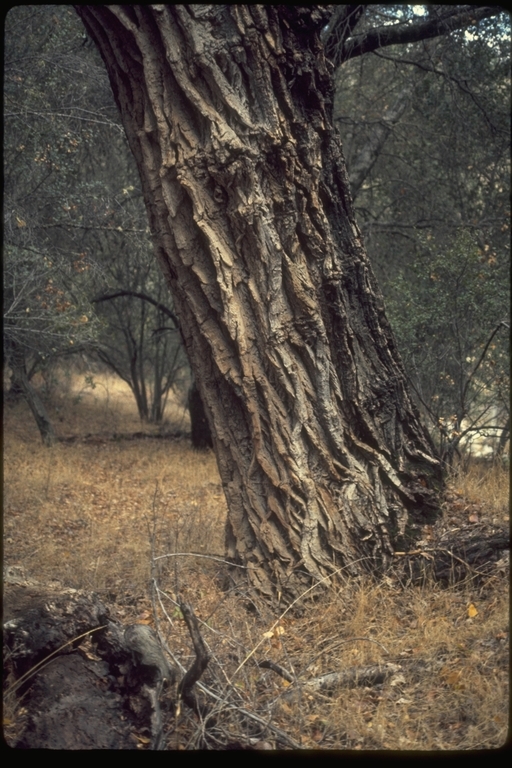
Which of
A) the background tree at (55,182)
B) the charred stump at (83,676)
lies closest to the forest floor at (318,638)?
the charred stump at (83,676)

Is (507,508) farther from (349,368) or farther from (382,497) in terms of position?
(349,368)

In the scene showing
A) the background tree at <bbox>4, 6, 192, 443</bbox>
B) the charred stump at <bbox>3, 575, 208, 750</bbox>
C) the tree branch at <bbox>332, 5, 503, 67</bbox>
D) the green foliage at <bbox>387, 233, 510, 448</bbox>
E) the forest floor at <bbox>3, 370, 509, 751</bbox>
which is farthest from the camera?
the green foliage at <bbox>387, 233, 510, 448</bbox>

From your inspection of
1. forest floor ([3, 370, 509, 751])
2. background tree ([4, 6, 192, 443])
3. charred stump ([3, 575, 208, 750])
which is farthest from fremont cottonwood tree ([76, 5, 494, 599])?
background tree ([4, 6, 192, 443])

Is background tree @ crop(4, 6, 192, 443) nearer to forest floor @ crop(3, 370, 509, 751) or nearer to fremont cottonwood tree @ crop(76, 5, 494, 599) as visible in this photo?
forest floor @ crop(3, 370, 509, 751)

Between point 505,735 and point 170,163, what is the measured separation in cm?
313

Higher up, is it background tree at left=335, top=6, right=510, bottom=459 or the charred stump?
background tree at left=335, top=6, right=510, bottom=459

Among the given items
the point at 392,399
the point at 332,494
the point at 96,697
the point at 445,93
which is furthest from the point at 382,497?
the point at 445,93

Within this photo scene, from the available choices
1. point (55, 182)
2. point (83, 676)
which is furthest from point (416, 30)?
point (83, 676)

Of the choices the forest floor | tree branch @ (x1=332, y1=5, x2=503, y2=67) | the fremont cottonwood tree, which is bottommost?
the forest floor

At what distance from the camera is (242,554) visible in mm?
4410

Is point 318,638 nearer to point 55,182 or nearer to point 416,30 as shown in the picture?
point 416,30

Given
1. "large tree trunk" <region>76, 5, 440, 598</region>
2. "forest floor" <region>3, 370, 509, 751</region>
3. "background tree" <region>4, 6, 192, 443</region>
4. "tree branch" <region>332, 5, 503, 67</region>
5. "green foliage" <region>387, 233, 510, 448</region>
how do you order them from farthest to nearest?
"green foliage" <region>387, 233, 510, 448</region> < "background tree" <region>4, 6, 192, 443</region> < "tree branch" <region>332, 5, 503, 67</region> < "large tree trunk" <region>76, 5, 440, 598</region> < "forest floor" <region>3, 370, 509, 751</region>

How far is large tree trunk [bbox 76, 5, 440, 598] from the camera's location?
12.8ft

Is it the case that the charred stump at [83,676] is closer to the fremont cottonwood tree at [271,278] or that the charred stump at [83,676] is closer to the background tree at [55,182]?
the fremont cottonwood tree at [271,278]
